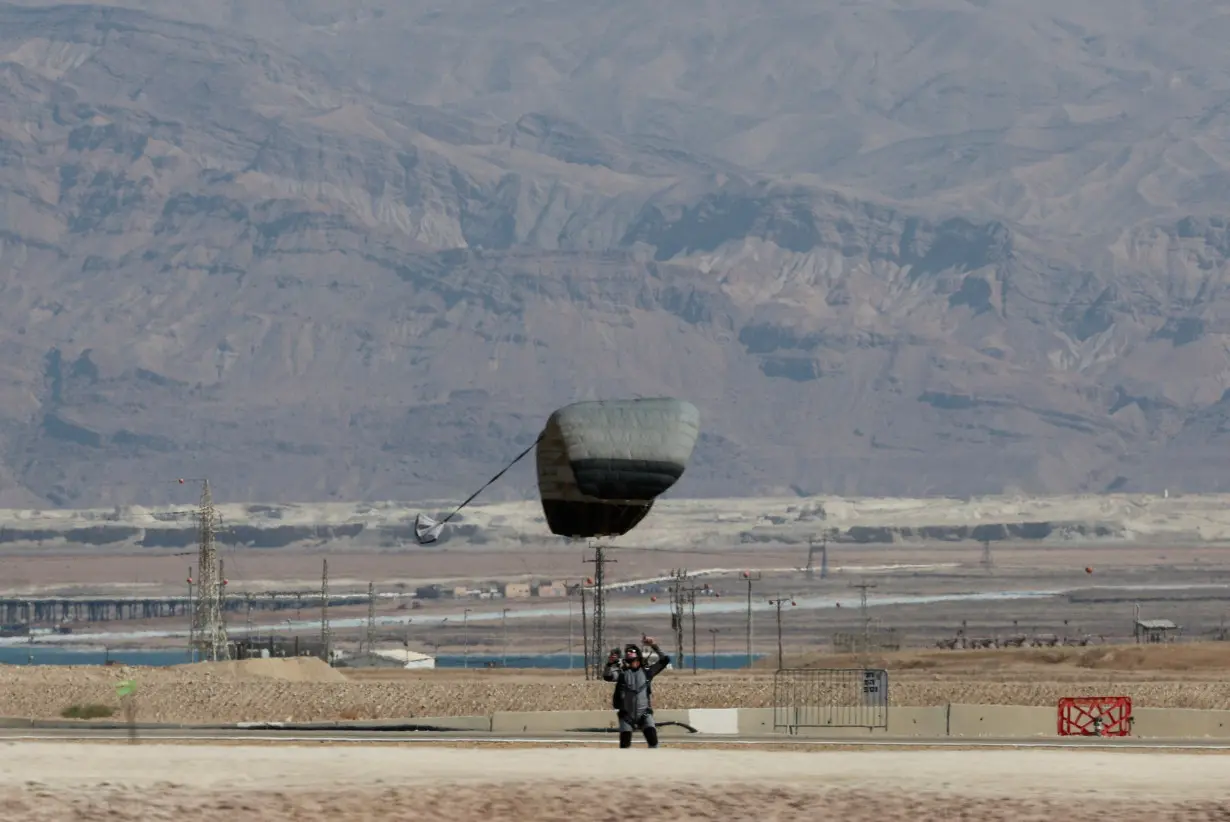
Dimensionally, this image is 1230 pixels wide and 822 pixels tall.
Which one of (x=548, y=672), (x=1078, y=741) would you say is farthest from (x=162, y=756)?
(x=548, y=672)

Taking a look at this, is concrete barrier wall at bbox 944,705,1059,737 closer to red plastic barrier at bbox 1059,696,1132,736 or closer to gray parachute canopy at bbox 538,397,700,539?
red plastic barrier at bbox 1059,696,1132,736

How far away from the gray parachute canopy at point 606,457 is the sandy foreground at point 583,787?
9362 millimetres

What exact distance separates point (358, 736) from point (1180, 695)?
38935mm

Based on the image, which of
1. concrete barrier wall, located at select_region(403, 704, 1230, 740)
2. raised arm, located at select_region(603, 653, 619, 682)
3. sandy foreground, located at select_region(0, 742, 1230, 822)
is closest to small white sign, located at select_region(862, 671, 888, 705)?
concrete barrier wall, located at select_region(403, 704, 1230, 740)

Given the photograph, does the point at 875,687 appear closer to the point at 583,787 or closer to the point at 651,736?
the point at 651,736

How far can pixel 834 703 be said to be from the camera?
83.1 meters

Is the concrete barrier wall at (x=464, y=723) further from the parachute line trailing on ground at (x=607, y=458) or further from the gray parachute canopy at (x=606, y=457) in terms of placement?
the gray parachute canopy at (x=606, y=457)

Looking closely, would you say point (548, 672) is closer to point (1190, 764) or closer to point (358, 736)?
point (358, 736)

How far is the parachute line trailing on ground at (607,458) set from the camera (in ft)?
182

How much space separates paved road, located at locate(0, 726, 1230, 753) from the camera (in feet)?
194

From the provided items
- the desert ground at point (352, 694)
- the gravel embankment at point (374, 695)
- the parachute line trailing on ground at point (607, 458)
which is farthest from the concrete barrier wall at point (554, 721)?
the gravel embankment at point (374, 695)

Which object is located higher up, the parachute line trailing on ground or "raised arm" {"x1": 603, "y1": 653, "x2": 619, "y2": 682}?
the parachute line trailing on ground

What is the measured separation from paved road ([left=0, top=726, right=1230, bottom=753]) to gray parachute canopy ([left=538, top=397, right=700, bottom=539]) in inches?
219

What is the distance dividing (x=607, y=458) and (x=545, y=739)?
8510 mm
